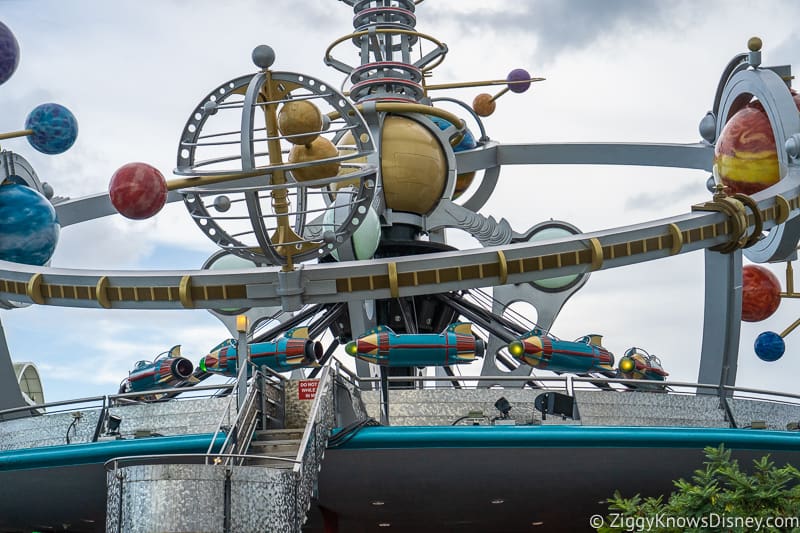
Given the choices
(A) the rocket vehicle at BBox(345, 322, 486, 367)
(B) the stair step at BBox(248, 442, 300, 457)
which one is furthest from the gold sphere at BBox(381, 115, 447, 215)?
(B) the stair step at BBox(248, 442, 300, 457)

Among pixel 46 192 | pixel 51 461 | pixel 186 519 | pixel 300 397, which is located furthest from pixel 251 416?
pixel 46 192

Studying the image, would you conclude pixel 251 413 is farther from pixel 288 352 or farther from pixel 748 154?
pixel 748 154

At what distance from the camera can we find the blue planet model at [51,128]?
74.6 ft

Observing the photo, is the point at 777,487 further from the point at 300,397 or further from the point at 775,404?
the point at 775,404

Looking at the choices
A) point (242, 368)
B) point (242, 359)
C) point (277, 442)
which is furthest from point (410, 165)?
point (277, 442)

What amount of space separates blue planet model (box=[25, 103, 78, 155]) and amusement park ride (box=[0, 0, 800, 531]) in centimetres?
4

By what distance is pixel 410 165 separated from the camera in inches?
1112

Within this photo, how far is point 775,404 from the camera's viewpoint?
2375cm

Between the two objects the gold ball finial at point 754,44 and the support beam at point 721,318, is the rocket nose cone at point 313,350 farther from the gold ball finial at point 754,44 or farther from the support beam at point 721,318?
the gold ball finial at point 754,44

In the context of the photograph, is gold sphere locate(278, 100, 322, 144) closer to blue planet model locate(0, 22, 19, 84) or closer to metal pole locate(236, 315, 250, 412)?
metal pole locate(236, 315, 250, 412)

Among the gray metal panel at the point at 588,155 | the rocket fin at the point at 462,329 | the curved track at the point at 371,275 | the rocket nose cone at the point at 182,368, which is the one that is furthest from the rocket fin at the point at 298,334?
the gray metal panel at the point at 588,155

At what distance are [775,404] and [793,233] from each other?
5.79 m

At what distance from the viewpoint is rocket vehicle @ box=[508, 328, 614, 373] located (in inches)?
936

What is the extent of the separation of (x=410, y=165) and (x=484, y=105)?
708 centimetres
